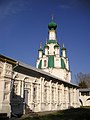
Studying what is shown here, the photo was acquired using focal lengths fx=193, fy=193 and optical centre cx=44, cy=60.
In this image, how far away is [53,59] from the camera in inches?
1435

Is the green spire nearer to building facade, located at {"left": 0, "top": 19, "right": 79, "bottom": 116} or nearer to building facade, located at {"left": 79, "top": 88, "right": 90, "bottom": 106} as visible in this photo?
building facade, located at {"left": 79, "top": 88, "right": 90, "bottom": 106}

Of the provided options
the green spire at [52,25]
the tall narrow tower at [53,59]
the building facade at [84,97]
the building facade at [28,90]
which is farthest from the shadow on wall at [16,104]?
the green spire at [52,25]

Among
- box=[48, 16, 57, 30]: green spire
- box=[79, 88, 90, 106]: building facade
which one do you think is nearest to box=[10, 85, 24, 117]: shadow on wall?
box=[79, 88, 90, 106]: building facade

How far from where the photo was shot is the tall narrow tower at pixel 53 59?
1420 inches

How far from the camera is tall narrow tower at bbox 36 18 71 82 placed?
36.1 m

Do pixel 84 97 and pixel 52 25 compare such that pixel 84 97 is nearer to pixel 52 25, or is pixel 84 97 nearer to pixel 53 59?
pixel 53 59

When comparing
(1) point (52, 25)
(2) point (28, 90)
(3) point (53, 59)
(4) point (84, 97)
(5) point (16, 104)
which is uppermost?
(1) point (52, 25)

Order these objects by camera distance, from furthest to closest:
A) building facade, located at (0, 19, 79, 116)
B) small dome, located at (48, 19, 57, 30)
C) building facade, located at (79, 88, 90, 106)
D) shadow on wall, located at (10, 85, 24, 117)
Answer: small dome, located at (48, 19, 57, 30), building facade, located at (79, 88, 90, 106), shadow on wall, located at (10, 85, 24, 117), building facade, located at (0, 19, 79, 116)

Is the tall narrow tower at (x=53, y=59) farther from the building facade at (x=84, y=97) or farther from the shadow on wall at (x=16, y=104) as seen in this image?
the shadow on wall at (x=16, y=104)

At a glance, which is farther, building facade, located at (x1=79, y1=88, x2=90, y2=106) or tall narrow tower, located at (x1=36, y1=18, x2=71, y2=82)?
building facade, located at (x1=79, y1=88, x2=90, y2=106)

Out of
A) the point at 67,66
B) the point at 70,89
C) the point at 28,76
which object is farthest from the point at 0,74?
the point at 67,66

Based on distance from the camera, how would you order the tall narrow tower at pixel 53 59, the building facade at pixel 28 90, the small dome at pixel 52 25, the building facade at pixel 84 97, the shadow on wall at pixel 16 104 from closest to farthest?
the building facade at pixel 28 90
the shadow on wall at pixel 16 104
the tall narrow tower at pixel 53 59
the building facade at pixel 84 97
the small dome at pixel 52 25

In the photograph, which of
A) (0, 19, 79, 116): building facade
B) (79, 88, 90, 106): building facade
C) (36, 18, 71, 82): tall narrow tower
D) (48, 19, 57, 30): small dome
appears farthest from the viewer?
(48, 19, 57, 30): small dome

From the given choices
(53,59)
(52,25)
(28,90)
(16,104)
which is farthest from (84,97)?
(16,104)
